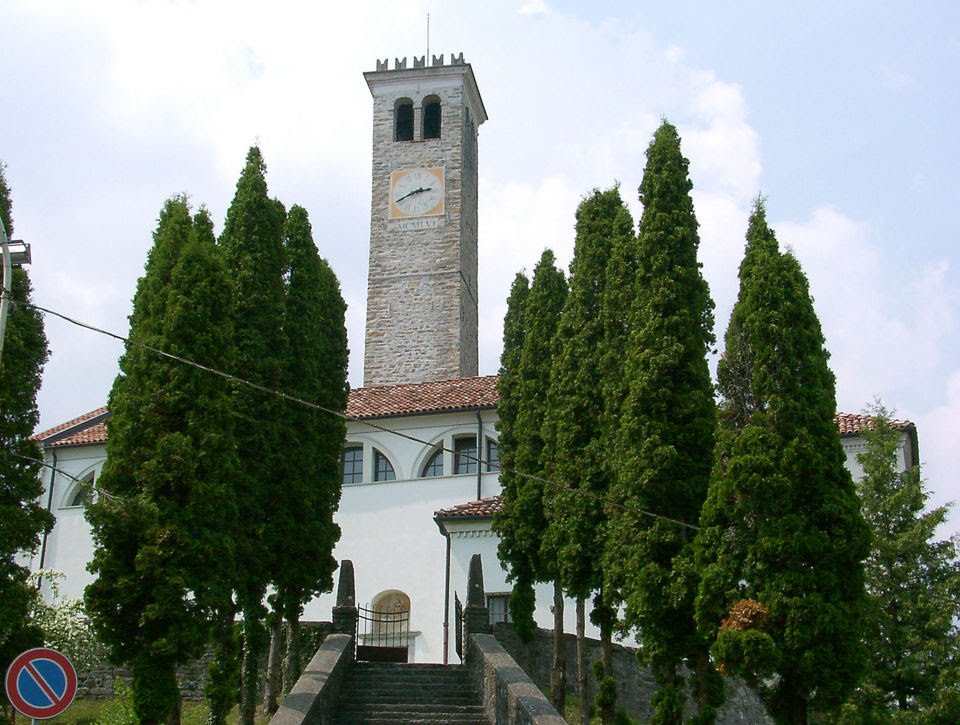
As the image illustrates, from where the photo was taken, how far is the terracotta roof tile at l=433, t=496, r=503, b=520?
97.1 feet

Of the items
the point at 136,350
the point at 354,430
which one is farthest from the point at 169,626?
the point at 354,430

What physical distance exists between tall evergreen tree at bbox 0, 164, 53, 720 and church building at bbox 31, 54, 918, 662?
132cm

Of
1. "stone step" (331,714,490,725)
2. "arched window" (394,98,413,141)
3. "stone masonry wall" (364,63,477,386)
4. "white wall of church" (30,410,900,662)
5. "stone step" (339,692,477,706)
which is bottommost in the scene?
"stone step" (331,714,490,725)

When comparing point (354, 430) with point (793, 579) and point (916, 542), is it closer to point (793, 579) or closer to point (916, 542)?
point (916, 542)

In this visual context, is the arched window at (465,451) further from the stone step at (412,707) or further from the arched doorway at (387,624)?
the stone step at (412,707)

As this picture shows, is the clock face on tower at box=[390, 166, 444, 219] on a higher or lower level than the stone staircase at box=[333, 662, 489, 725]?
higher

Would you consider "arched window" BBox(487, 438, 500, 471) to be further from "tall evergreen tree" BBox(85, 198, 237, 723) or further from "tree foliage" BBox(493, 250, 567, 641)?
"tall evergreen tree" BBox(85, 198, 237, 723)

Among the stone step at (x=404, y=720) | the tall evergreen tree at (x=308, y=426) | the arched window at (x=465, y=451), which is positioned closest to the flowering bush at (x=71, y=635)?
the tall evergreen tree at (x=308, y=426)

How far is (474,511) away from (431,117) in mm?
26371

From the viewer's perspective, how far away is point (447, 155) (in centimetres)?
4984

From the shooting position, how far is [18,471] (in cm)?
1800

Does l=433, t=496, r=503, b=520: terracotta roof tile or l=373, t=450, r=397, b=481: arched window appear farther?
l=373, t=450, r=397, b=481: arched window

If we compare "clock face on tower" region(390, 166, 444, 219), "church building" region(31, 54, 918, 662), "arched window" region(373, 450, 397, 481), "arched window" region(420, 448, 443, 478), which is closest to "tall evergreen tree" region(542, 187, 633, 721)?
"church building" region(31, 54, 918, 662)

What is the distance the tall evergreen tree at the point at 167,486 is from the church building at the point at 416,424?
291 centimetres
